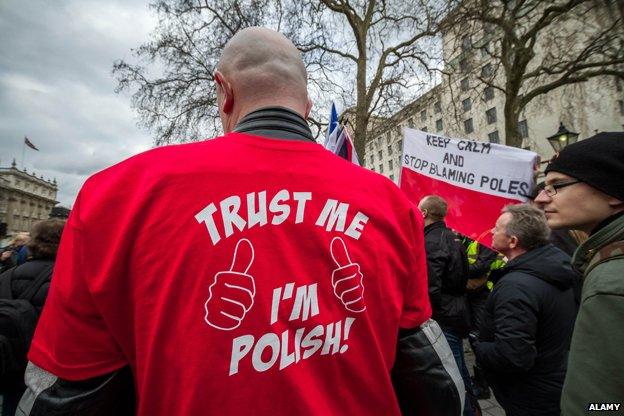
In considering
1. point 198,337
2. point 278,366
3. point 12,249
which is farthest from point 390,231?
point 12,249

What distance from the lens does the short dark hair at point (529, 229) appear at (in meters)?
2.47

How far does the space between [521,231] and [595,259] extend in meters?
1.39

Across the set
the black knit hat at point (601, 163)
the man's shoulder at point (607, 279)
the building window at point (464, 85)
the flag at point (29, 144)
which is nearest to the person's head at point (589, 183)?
the black knit hat at point (601, 163)

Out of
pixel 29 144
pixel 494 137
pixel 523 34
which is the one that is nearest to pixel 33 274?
pixel 523 34

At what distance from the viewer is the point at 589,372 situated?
110cm

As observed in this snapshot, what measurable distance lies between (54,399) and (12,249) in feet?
20.0

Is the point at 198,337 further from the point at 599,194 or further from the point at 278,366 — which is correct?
the point at 599,194

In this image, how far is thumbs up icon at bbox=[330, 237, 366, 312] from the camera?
959mm

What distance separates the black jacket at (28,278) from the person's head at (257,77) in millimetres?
2244

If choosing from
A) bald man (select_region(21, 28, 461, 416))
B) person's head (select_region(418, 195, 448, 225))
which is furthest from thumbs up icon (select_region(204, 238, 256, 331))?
person's head (select_region(418, 195, 448, 225))

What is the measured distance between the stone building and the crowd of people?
7666 centimetres

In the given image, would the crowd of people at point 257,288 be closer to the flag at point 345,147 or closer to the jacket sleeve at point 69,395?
the jacket sleeve at point 69,395

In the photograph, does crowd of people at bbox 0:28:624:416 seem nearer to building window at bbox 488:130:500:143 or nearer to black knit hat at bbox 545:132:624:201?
black knit hat at bbox 545:132:624:201

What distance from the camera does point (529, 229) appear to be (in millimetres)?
2488
